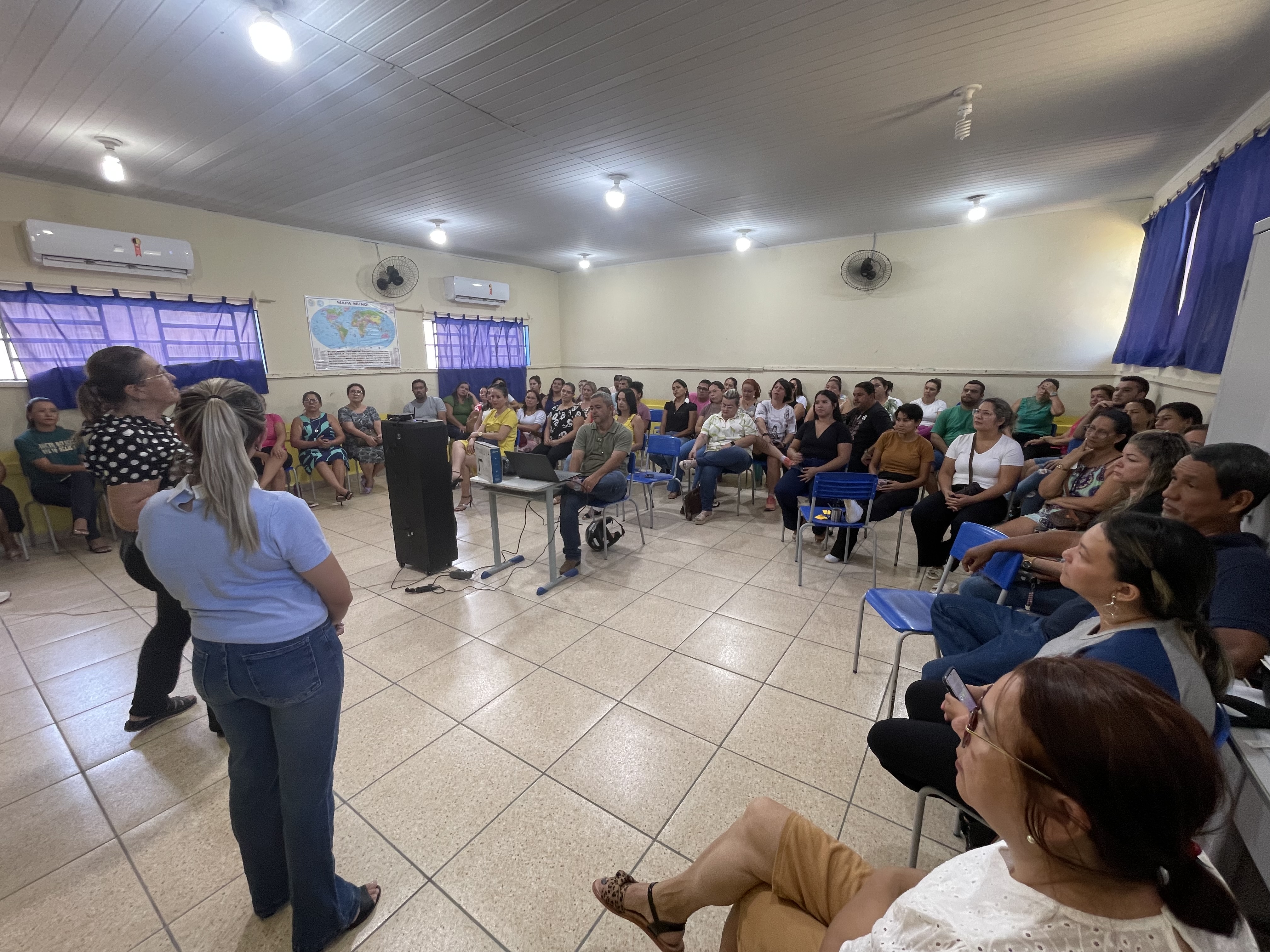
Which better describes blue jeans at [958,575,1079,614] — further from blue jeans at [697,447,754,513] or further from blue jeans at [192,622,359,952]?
blue jeans at [697,447,754,513]

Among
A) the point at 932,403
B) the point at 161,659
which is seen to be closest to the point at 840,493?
the point at 932,403

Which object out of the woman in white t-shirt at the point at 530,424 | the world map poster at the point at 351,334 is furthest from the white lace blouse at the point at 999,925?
the world map poster at the point at 351,334

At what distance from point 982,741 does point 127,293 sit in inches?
269

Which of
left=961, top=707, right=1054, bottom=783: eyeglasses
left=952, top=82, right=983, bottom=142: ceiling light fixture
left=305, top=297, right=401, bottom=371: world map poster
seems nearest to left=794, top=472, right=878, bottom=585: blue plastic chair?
left=952, top=82, right=983, bottom=142: ceiling light fixture

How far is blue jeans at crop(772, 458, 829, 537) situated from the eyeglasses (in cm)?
328

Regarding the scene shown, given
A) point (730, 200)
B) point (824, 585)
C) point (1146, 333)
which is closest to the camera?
point (824, 585)

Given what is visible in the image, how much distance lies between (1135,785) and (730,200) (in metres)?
5.25

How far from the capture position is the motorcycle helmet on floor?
3.79 meters

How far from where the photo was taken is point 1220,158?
318 centimetres

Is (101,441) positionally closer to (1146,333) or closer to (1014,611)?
(1014,611)

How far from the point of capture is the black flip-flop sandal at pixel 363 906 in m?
1.31

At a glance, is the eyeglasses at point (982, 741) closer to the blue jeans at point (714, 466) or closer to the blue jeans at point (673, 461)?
the blue jeans at point (714, 466)

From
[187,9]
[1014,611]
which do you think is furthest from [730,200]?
[1014,611]

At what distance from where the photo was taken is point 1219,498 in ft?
4.79
